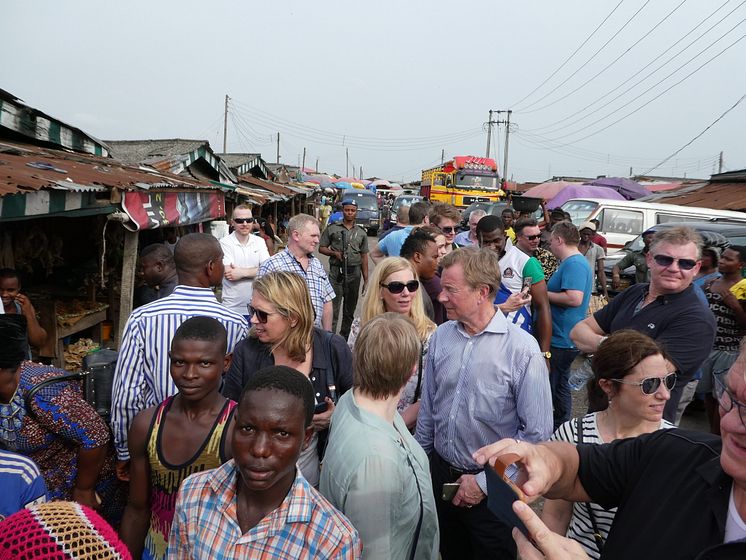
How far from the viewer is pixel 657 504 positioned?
4.60ft

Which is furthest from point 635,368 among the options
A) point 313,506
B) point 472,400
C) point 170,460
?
point 170,460

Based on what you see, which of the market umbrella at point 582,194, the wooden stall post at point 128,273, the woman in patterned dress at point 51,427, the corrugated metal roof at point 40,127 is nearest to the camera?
the woman in patterned dress at point 51,427

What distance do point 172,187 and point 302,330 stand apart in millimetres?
4724

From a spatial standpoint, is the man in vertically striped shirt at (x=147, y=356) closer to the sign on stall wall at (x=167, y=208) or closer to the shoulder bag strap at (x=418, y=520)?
the shoulder bag strap at (x=418, y=520)

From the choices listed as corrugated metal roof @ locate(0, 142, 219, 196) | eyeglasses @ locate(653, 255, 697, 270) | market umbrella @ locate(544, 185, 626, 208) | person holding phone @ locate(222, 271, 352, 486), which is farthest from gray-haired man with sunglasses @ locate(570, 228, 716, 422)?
market umbrella @ locate(544, 185, 626, 208)

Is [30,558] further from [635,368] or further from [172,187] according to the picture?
[172,187]

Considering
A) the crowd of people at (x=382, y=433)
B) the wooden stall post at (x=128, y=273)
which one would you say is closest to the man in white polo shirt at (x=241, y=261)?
the wooden stall post at (x=128, y=273)

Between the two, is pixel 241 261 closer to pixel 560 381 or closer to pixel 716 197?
pixel 560 381

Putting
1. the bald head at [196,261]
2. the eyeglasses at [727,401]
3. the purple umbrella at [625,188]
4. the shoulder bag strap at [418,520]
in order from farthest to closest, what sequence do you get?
the purple umbrella at [625,188] → the bald head at [196,261] → the shoulder bag strap at [418,520] → the eyeglasses at [727,401]

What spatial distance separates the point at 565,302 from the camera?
4.71 meters

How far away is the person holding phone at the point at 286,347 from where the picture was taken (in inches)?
106

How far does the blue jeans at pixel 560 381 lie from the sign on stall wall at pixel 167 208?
4.54 metres

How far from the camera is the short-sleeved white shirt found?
5.27 meters

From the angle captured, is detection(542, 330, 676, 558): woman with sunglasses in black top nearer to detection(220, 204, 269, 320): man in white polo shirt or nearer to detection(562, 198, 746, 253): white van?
detection(220, 204, 269, 320): man in white polo shirt
